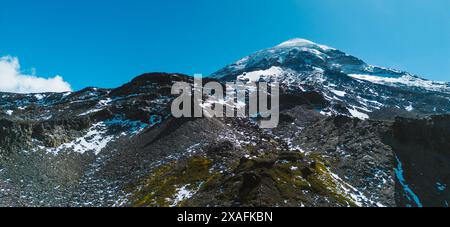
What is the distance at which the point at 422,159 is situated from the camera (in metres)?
89.4

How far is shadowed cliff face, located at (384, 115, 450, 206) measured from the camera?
7388cm

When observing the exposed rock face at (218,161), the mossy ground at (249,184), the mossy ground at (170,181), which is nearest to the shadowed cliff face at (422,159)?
the exposed rock face at (218,161)

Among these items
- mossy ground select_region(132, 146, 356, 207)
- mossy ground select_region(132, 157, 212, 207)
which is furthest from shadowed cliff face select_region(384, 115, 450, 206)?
mossy ground select_region(132, 157, 212, 207)

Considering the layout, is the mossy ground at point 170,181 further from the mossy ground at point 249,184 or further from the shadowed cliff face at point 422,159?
the shadowed cliff face at point 422,159

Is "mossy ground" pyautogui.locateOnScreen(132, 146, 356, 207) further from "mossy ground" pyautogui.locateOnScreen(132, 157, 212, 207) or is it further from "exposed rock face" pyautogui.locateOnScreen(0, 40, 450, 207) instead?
"exposed rock face" pyautogui.locateOnScreen(0, 40, 450, 207)

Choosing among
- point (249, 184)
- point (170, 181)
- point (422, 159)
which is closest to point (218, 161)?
point (170, 181)

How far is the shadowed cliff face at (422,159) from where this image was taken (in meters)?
73.9

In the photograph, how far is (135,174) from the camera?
84312 mm

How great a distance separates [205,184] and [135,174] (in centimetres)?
2057

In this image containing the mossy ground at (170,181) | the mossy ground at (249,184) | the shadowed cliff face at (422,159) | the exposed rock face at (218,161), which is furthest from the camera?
the shadowed cliff face at (422,159)

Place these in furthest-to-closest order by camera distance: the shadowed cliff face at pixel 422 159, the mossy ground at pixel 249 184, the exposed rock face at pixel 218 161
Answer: the shadowed cliff face at pixel 422 159 < the exposed rock face at pixel 218 161 < the mossy ground at pixel 249 184

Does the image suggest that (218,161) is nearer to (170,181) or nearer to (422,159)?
(170,181)
